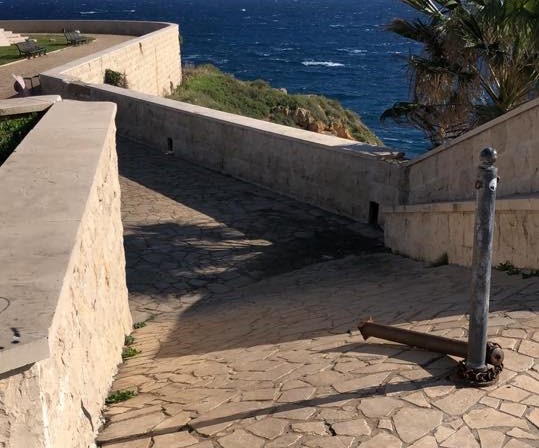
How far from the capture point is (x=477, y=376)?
4.29m

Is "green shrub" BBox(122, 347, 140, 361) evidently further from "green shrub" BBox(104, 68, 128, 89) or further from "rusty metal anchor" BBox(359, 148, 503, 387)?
"green shrub" BBox(104, 68, 128, 89)

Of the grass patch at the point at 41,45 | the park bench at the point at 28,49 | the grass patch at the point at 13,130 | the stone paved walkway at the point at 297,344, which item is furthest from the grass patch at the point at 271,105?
the grass patch at the point at 13,130

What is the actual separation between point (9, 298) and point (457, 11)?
8423 mm

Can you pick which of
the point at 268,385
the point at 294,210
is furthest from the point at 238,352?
the point at 294,210

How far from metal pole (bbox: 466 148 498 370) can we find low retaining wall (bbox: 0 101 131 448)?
2.37m

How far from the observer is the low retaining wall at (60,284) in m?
3.02

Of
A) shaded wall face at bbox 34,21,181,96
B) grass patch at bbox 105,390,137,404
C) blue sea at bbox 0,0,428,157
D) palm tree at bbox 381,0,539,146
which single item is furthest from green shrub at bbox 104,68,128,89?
grass patch at bbox 105,390,137,404

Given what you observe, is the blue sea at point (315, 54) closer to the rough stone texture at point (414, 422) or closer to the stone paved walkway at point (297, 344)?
the stone paved walkway at point (297, 344)

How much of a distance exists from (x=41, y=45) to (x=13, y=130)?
24485mm

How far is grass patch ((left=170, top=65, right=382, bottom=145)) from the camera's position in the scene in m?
36.3

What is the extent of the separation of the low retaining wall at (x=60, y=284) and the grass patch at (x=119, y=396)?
0.29 ft

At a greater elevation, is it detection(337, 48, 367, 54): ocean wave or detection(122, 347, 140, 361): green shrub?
detection(337, 48, 367, 54): ocean wave

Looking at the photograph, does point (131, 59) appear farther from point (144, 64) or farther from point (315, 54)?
point (315, 54)

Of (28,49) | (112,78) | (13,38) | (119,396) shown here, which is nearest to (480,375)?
(119,396)
